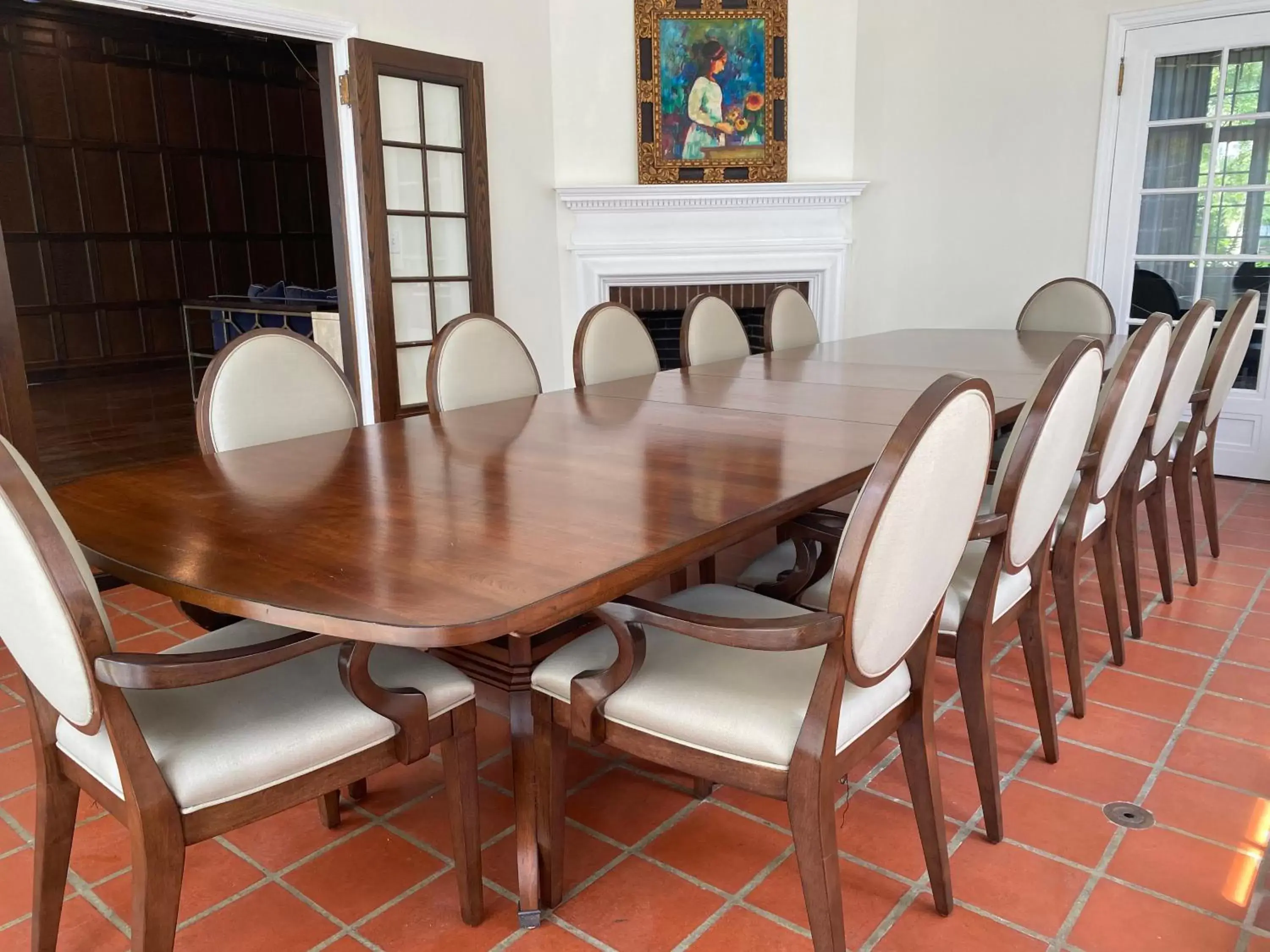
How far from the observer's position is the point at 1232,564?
11.1 ft

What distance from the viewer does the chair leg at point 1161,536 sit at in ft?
9.68

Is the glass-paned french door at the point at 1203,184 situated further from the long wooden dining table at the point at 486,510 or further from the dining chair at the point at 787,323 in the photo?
the long wooden dining table at the point at 486,510

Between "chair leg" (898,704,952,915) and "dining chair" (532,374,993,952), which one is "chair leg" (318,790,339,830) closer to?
"dining chair" (532,374,993,952)

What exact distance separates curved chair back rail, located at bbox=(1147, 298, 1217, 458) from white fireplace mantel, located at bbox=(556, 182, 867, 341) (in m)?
2.85

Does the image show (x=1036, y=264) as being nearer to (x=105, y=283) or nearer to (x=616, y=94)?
(x=616, y=94)

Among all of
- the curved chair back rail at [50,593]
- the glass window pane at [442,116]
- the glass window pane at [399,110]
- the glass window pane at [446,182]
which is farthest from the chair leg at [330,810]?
the glass window pane at [442,116]

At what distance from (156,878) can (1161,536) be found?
112 inches

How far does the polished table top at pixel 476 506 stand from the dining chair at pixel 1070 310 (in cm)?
197

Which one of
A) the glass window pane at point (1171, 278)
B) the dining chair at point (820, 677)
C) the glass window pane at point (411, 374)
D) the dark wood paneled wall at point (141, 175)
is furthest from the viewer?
the dark wood paneled wall at point (141, 175)

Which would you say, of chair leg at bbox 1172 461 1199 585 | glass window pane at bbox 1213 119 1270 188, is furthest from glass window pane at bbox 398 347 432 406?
glass window pane at bbox 1213 119 1270 188

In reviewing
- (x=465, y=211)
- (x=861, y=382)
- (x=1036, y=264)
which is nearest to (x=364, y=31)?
(x=465, y=211)

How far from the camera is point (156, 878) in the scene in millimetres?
1229

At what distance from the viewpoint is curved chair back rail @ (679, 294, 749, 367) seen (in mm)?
3523

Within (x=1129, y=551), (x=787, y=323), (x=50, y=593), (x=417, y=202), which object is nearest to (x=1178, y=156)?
(x=787, y=323)
